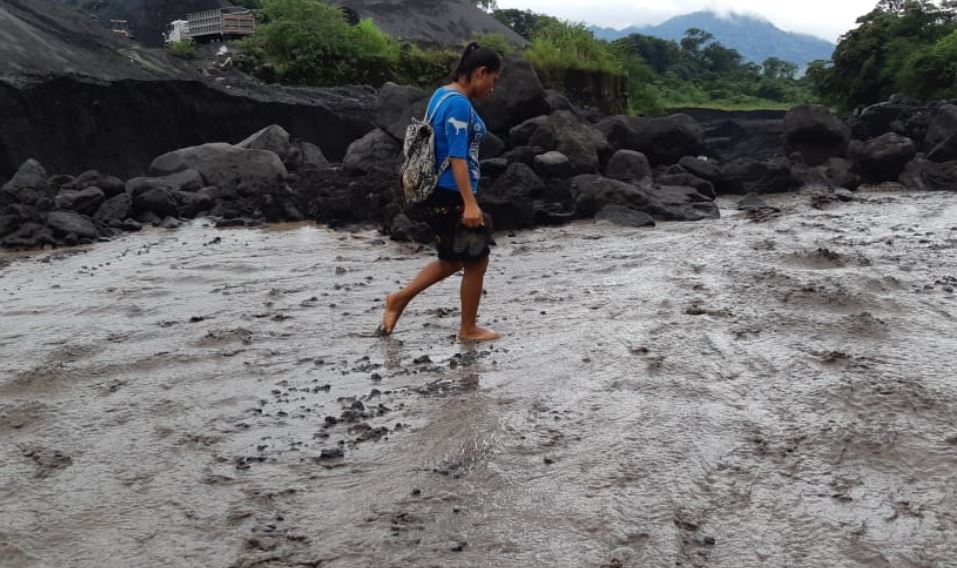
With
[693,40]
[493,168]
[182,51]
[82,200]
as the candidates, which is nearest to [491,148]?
[493,168]

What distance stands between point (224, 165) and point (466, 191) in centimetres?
857

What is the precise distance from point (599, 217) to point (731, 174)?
4753mm

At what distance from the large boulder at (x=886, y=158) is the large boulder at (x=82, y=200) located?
12.6 m

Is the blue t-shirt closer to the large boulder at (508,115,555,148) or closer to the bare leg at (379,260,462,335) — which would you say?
the bare leg at (379,260,462,335)

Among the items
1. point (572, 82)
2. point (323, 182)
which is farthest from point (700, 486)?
point (572, 82)

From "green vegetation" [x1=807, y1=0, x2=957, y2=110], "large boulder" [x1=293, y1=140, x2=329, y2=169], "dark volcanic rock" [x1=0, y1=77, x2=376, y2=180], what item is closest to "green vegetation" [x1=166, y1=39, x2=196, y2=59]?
"dark volcanic rock" [x1=0, y1=77, x2=376, y2=180]

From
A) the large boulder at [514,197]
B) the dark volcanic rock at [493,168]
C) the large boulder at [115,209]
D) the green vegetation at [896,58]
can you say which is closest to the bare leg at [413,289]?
the large boulder at [514,197]

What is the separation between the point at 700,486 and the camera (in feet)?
8.89

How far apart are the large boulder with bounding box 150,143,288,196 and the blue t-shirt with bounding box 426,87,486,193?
25.7 feet

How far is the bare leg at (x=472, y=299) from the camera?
180 inches

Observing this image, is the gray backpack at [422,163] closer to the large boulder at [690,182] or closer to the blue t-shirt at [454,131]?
the blue t-shirt at [454,131]

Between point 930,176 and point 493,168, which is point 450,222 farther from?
point 930,176

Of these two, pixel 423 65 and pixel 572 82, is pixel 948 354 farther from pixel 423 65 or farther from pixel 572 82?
pixel 572 82

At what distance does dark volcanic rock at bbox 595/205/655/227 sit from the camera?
962 centimetres
